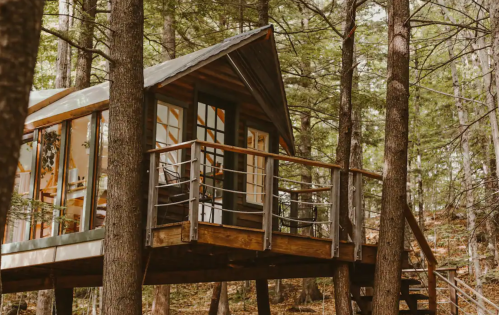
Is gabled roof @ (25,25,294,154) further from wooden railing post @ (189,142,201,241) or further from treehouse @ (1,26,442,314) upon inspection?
wooden railing post @ (189,142,201,241)

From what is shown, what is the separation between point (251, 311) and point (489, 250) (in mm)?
9312

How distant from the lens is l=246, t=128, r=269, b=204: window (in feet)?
38.5

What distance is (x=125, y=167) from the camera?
27.4ft

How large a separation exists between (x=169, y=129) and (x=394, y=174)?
3985mm

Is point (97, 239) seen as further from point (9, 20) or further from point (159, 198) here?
point (9, 20)

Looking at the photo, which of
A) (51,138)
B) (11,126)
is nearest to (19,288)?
(51,138)

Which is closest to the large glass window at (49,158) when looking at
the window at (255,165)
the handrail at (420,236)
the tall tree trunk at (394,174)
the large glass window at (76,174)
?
A: the large glass window at (76,174)

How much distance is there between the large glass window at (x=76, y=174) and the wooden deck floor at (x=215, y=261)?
86 cm

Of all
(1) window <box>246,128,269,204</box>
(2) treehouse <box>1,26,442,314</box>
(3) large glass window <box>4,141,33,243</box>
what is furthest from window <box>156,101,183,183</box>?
(3) large glass window <box>4,141,33,243</box>

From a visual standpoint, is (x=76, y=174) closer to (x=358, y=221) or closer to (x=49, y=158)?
(x=49, y=158)

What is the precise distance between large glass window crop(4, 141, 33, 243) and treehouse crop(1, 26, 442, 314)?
0.04 meters

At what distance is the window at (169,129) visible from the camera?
10002 millimetres

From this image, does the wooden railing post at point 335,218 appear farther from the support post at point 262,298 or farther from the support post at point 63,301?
the support post at point 63,301

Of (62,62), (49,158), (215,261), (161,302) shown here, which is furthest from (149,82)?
(161,302)
